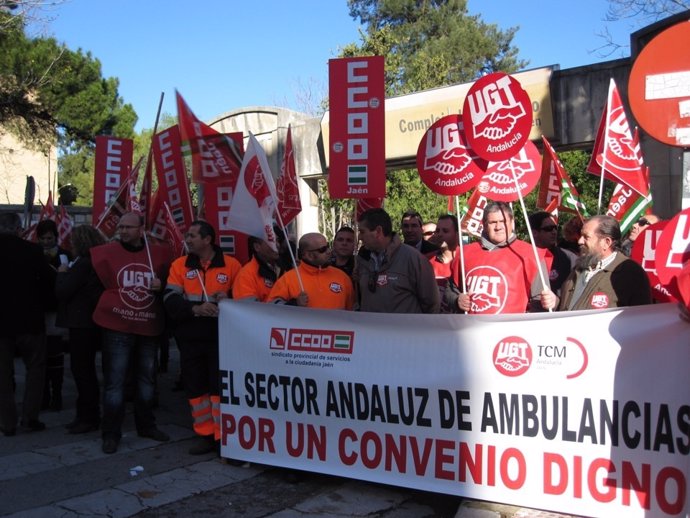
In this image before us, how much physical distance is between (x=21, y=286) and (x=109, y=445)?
5.56ft

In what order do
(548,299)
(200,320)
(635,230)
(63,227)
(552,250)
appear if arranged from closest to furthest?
(548,299), (200,320), (552,250), (635,230), (63,227)

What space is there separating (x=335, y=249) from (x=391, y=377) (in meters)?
2.21

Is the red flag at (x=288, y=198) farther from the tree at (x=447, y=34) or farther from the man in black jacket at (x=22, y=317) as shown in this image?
Answer: the tree at (x=447, y=34)

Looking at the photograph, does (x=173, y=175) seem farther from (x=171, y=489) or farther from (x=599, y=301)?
(x=599, y=301)

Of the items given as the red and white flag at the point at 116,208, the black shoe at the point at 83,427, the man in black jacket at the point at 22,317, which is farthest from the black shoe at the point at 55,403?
the red and white flag at the point at 116,208

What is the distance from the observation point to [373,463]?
469 cm

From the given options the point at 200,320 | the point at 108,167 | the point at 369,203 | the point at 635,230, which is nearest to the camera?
the point at 200,320

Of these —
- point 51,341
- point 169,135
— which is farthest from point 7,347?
point 169,135

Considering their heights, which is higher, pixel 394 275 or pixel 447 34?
pixel 447 34

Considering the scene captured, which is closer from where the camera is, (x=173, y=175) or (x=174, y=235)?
(x=174, y=235)

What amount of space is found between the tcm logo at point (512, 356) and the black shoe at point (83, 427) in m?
4.10

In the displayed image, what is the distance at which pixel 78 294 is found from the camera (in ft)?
21.3

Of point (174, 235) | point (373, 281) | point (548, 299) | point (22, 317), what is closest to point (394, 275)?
point (373, 281)

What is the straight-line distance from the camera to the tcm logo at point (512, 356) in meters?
4.19
